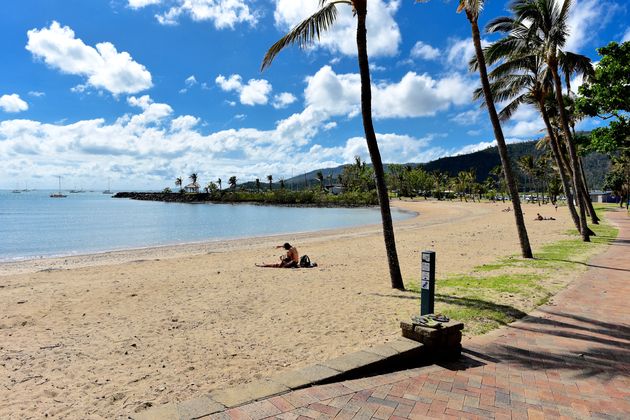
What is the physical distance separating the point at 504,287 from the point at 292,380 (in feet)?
20.5

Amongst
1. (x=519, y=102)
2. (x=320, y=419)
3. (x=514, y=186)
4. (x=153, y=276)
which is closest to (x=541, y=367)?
(x=320, y=419)

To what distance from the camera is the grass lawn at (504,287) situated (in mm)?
6605

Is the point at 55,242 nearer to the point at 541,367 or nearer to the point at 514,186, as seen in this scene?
the point at 514,186

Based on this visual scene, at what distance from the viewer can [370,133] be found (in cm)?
899

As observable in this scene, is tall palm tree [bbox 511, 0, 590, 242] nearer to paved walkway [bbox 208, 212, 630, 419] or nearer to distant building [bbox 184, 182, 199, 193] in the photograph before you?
paved walkway [bbox 208, 212, 630, 419]

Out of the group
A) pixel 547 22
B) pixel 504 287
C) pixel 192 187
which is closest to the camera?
pixel 504 287

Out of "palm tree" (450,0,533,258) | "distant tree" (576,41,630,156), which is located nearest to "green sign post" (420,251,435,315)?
"palm tree" (450,0,533,258)

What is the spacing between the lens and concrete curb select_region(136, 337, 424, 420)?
3.32 m

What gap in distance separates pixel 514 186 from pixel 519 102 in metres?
6.76

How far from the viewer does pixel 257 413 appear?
335 centimetres

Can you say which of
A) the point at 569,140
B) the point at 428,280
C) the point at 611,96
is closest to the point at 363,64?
the point at 428,280

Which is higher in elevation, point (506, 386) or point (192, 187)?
point (192, 187)

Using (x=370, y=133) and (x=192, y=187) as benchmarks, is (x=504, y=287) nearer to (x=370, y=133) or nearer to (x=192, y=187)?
(x=370, y=133)

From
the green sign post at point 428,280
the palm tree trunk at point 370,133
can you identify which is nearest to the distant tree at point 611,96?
the palm tree trunk at point 370,133
